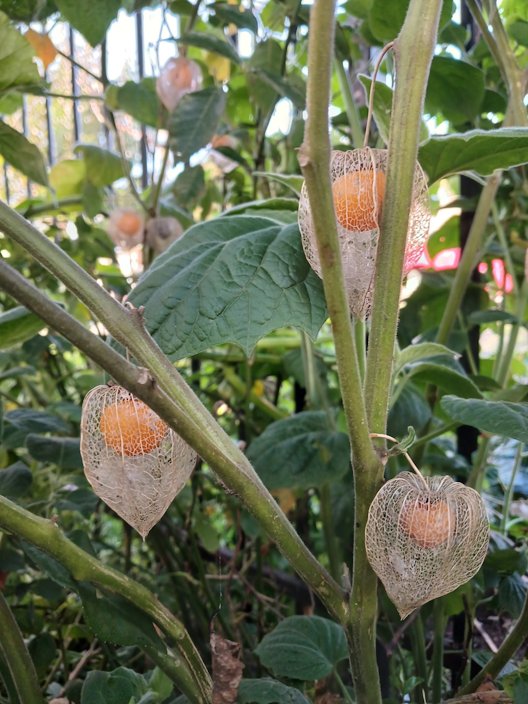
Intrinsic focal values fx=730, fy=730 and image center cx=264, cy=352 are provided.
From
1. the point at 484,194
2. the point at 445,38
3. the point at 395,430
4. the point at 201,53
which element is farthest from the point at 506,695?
the point at 201,53

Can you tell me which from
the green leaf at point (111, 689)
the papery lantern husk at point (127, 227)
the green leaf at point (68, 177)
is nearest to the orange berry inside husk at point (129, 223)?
the papery lantern husk at point (127, 227)

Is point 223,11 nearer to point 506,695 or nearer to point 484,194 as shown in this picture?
point 484,194

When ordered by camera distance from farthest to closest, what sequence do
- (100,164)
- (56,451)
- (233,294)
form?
(100,164) → (56,451) → (233,294)

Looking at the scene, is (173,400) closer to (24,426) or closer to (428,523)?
(428,523)

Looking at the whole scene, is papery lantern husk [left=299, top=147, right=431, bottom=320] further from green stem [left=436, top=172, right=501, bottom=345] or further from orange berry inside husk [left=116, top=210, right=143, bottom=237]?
orange berry inside husk [left=116, top=210, right=143, bottom=237]

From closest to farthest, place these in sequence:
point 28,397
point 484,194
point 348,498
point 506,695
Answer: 1. point 506,695
2. point 484,194
3. point 348,498
4. point 28,397

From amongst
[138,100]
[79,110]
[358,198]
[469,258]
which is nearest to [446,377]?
[469,258]

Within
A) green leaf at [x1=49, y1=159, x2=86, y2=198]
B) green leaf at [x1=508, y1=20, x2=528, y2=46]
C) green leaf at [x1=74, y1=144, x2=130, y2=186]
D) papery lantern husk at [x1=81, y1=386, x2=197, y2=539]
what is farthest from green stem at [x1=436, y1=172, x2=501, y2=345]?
green leaf at [x1=49, y1=159, x2=86, y2=198]
